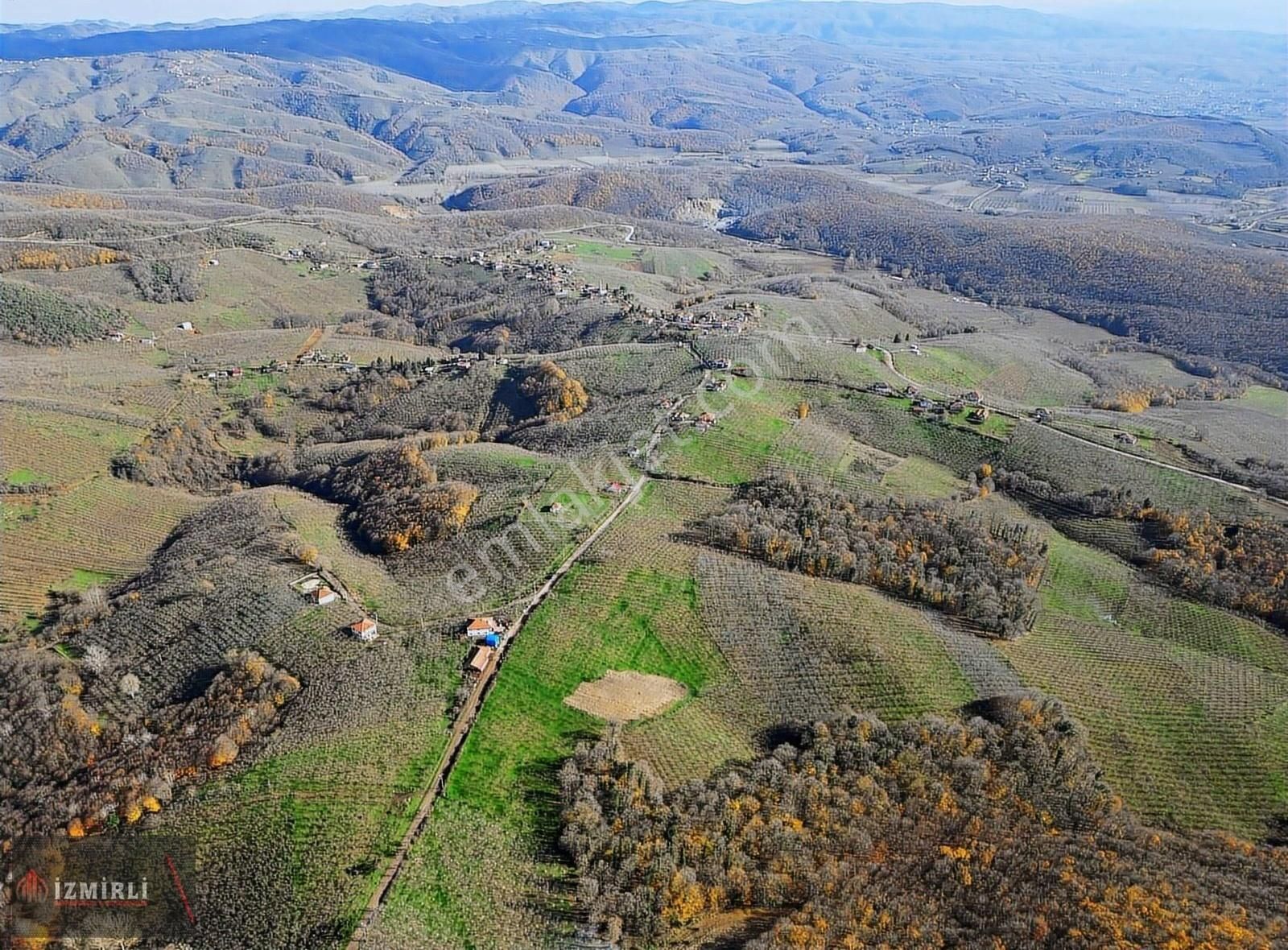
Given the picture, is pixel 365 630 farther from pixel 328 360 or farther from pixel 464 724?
pixel 328 360

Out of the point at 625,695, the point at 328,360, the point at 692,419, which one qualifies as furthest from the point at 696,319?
the point at 625,695

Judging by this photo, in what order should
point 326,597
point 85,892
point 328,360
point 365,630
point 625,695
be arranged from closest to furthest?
point 85,892
point 625,695
point 365,630
point 326,597
point 328,360

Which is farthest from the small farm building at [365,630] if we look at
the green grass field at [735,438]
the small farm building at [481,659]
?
the green grass field at [735,438]

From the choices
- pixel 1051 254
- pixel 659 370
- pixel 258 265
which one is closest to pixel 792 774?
pixel 659 370

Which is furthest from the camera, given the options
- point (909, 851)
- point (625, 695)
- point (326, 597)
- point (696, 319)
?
point (696, 319)

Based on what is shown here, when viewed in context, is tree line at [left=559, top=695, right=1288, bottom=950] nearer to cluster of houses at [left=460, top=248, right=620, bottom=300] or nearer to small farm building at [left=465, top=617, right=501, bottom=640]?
small farm building at [left=465, top=617, right=501, bottom=640]

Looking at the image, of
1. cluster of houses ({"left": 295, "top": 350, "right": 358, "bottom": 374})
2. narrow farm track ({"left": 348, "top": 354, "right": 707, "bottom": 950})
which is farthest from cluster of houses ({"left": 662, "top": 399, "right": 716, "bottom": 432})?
cluster of houses ({"left": 295, "top": 350, "right": 358, "bottom": 374})

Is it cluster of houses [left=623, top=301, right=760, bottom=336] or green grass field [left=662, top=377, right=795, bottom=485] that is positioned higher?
cluster of houses [left=623, top=301, right=760, bottom=336]

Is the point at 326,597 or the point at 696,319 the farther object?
the point at 696,319

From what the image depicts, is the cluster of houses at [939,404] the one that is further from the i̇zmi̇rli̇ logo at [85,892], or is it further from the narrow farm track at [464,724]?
the i̇zmi̇rli̇ logo at [85,892]
